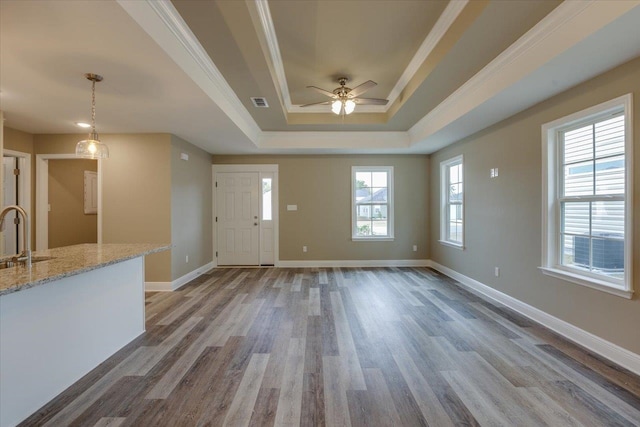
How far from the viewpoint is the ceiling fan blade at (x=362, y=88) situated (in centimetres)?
318

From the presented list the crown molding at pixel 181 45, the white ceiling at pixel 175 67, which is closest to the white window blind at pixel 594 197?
the white ceiling at pixel 175 67

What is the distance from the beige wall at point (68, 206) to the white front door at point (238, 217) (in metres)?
2.29

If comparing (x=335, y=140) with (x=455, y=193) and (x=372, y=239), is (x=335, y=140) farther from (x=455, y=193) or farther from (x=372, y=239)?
(x=455, y=193)

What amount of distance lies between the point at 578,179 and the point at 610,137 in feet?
1.57

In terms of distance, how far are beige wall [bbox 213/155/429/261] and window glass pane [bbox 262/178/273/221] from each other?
0.25m

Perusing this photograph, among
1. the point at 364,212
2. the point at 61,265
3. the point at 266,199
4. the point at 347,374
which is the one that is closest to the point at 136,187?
the point at 266,199

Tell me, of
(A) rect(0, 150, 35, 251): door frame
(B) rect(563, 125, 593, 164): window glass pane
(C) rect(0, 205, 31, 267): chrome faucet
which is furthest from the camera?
(A) rect(0, 150, 35, 251): door frame

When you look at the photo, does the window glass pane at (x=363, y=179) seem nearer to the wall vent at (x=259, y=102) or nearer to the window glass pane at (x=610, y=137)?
the wall vent at (x=259, y=102)

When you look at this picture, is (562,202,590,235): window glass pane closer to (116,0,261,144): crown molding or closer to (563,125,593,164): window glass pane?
(563,125,593,164): window glass pane

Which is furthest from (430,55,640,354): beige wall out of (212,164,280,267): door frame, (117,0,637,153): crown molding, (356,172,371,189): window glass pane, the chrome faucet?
the chrome faucet

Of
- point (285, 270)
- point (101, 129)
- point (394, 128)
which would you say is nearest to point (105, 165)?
point (101, 129)

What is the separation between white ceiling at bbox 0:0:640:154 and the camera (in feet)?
6.16

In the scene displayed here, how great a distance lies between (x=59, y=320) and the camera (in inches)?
80.2

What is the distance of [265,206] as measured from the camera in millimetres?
6180
